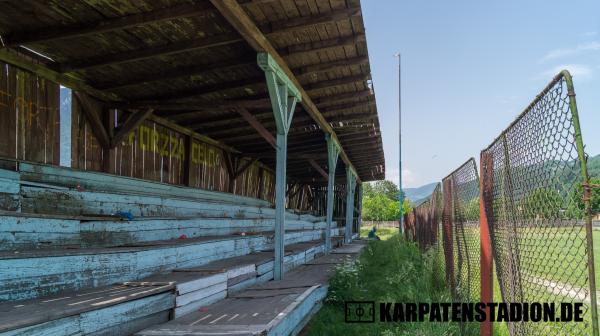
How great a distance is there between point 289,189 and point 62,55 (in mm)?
14085

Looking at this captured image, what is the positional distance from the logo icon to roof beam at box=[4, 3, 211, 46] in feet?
→ 13.4

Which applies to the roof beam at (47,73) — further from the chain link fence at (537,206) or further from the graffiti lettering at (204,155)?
the chain link fence at (537,206)

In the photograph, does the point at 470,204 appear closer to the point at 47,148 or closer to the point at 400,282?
the point at 400,282

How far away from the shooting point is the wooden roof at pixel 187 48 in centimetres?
487

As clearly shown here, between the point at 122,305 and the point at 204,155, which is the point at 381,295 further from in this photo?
the point at 204,155

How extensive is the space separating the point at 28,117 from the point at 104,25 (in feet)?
6.38

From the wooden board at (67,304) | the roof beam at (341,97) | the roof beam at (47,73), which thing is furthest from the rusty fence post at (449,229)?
the roof beam at (47,73)

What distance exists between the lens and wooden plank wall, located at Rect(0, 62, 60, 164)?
216 inches

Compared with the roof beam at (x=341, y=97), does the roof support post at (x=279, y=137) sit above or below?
below

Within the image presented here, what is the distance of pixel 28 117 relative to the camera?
583 cm

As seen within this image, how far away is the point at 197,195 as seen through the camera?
8.94 metres

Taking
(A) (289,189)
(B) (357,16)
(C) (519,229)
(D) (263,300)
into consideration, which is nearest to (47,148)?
(D) (263,300)

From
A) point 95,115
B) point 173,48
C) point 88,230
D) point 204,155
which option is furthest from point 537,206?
point 204,155

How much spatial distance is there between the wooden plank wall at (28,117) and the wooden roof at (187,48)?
0.19m
